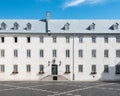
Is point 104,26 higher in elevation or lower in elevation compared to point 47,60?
higher

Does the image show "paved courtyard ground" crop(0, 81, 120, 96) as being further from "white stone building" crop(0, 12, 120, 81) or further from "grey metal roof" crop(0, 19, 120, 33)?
"grey metal roof" crop(0, 19, 120, 33)

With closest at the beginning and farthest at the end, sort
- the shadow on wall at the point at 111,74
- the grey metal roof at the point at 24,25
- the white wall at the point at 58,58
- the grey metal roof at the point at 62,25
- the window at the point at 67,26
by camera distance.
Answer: the white wall at the point at 58,58, the shadow on wall at the point at 111,74, the grey metal roof at the point at 24,25, the grey metal roof at the point at 62,25, the window at the point at 67,26

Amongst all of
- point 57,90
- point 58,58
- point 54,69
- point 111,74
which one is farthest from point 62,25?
point 57,90

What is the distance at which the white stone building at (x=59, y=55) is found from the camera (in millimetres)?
60156

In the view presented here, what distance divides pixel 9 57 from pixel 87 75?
1706 centimetres

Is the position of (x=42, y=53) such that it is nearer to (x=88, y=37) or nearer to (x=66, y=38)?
(x=66, y=38)

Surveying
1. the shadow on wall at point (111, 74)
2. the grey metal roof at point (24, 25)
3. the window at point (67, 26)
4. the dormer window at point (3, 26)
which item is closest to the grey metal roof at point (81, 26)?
the window at point (67, 26)

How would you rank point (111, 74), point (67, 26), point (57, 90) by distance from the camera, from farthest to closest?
1. point (67, 26)
2. point (111, 74)
3. point (57, 90)

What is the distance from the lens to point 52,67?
199 feet

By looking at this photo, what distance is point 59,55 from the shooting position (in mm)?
60594

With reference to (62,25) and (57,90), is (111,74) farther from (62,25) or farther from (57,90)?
(57,90)

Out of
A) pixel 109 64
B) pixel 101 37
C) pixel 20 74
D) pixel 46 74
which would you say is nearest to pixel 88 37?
pixel 101 37

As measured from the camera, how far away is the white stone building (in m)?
60.2

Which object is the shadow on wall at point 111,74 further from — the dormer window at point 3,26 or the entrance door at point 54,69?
the dormer window at point 3,26
